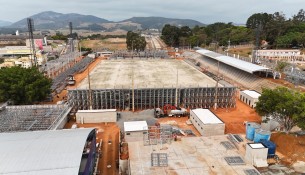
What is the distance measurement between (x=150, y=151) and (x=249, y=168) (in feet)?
25.9

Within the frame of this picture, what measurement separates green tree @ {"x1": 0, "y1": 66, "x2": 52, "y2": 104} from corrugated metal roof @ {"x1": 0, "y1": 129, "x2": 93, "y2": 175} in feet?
46.5

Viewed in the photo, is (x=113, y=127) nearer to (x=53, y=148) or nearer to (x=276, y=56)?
(x=53, y=148)

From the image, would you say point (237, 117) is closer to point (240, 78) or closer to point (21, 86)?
point (240, 78)

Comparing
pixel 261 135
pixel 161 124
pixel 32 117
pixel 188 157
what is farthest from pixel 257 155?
pixel 32 117

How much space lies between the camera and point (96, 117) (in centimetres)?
3041

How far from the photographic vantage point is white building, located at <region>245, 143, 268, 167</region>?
19.9 m

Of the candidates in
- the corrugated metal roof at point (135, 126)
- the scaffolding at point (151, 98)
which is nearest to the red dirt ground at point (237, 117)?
the scaffolding at point (151, 98)

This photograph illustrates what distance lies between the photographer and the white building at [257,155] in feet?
65.2

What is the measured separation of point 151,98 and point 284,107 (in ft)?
Result: 56.1

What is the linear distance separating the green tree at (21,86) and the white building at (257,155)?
1034 inches

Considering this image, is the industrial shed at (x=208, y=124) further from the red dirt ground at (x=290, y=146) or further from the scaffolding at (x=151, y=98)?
the scaffolding at (x=151, y=98)

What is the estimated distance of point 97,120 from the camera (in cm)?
3050

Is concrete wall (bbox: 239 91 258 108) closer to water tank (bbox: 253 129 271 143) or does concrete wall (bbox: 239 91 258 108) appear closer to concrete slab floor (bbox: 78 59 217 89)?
concrete slab floor (bbox: 78 59 217 89)

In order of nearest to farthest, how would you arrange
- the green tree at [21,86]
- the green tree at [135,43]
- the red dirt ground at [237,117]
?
the red dirt ground at [237,117] < the green tree at [21,86] < the green tree at [135,43]
